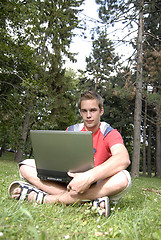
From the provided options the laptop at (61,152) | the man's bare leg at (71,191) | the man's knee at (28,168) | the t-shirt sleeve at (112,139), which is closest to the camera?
the laptop at (61,152)

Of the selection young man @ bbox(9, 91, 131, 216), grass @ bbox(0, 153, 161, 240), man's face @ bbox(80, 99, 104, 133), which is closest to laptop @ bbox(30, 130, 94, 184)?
young man @ bbox(9, 91, 131, 216)

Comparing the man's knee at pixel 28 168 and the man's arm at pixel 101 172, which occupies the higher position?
the man's arm at pixel 101 172

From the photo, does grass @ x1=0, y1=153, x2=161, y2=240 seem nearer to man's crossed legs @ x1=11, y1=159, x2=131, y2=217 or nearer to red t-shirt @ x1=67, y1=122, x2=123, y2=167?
man's crossed legs @ x1=11, y1=159, x2=131, y2=217

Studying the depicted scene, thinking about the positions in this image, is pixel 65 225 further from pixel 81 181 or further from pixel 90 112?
pixel 90 112

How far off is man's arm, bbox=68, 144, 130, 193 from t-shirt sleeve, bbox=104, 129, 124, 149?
6cm

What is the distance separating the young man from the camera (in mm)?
2201

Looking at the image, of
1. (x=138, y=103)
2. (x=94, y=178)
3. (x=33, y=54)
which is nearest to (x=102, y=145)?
(x=94, y=178)

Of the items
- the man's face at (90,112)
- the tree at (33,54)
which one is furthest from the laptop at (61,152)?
the tree at (33,54)

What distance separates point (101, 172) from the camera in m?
2.20

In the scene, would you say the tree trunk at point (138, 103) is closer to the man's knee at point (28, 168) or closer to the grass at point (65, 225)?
the man's knee at point (28, 168)

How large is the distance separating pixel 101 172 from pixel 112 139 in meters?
0.47

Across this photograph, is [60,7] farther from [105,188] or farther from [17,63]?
[105,188]

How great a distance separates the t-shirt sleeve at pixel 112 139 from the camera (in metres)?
2.50

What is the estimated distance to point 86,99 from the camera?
2.80 meters
